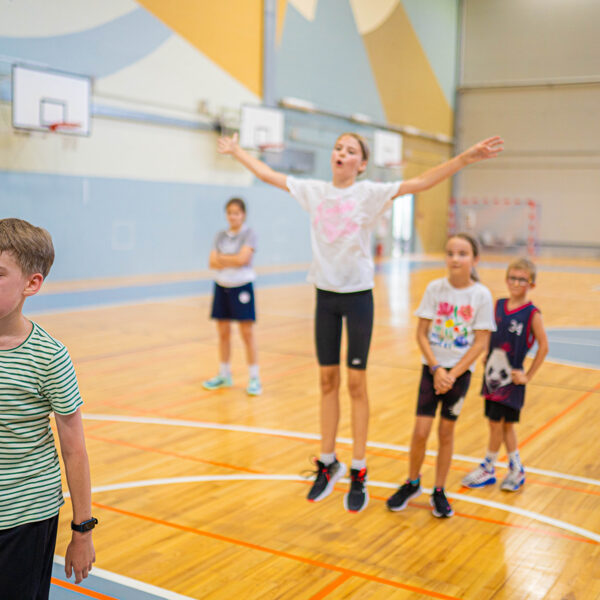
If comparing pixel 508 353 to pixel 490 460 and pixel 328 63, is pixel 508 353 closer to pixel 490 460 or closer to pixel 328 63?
pixel 490 460

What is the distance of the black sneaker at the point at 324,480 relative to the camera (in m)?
3.55

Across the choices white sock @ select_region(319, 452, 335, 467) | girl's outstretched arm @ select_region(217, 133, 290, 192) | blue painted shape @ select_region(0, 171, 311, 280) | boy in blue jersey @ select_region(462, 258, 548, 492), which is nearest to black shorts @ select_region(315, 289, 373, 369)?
white sock @ select_region(319, 452, 335, 467)

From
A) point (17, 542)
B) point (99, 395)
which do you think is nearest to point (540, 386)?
point (99, 395)

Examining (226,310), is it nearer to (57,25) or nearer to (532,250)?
(57,25)

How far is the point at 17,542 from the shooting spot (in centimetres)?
158

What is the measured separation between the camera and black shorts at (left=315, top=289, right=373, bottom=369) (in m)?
3.50

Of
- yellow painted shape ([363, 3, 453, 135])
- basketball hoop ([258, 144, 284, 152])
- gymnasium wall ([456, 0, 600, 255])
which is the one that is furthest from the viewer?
gymnasium wall ([456, 0, 600, 255])

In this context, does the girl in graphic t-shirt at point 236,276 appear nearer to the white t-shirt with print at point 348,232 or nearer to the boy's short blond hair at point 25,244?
the white t-shirt with print at point 348,232

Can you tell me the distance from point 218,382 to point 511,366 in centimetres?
264

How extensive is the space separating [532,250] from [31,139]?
16174 millimetres

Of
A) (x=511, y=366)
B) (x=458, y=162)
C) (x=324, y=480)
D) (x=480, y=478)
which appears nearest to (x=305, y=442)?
(x=324, y=480)

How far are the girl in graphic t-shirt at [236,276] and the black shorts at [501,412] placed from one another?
218 centimetres

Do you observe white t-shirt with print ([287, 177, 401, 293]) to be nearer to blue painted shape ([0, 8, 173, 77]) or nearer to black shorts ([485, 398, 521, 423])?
black shorts ([485, 398, 521, 423])

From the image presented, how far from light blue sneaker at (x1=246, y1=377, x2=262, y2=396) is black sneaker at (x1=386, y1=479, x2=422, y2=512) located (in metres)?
2.15
